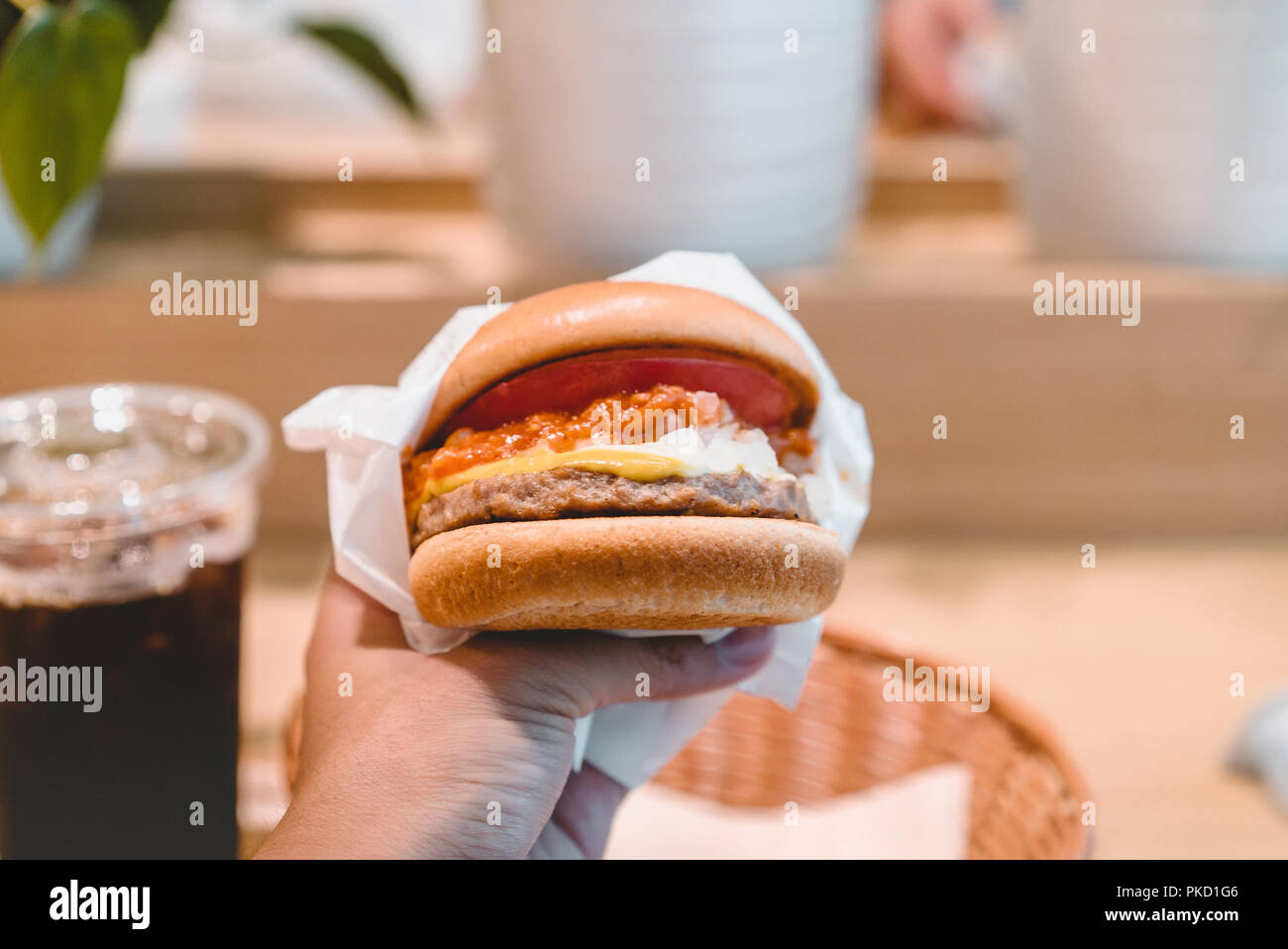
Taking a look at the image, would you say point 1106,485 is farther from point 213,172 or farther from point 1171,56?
point 213,172

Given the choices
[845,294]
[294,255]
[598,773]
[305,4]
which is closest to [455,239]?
[294,255]

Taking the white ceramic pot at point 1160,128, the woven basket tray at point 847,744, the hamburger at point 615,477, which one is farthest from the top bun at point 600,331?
the white ceramic pot at point 1160,128

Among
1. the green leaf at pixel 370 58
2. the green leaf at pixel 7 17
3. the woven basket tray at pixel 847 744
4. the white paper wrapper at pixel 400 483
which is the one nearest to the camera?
the white paper wrapper at pixel 400 483

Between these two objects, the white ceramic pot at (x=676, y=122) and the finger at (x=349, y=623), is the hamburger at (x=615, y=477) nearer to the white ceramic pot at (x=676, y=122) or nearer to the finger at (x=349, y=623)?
the finger at (x=349, y=623)

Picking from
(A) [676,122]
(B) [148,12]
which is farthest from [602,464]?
(B) [148,12]

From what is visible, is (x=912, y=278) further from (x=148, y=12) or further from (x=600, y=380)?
(x=148, y=12)

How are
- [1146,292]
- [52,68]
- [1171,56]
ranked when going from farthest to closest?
[1146,292] → [1171,56] → [52,68]
